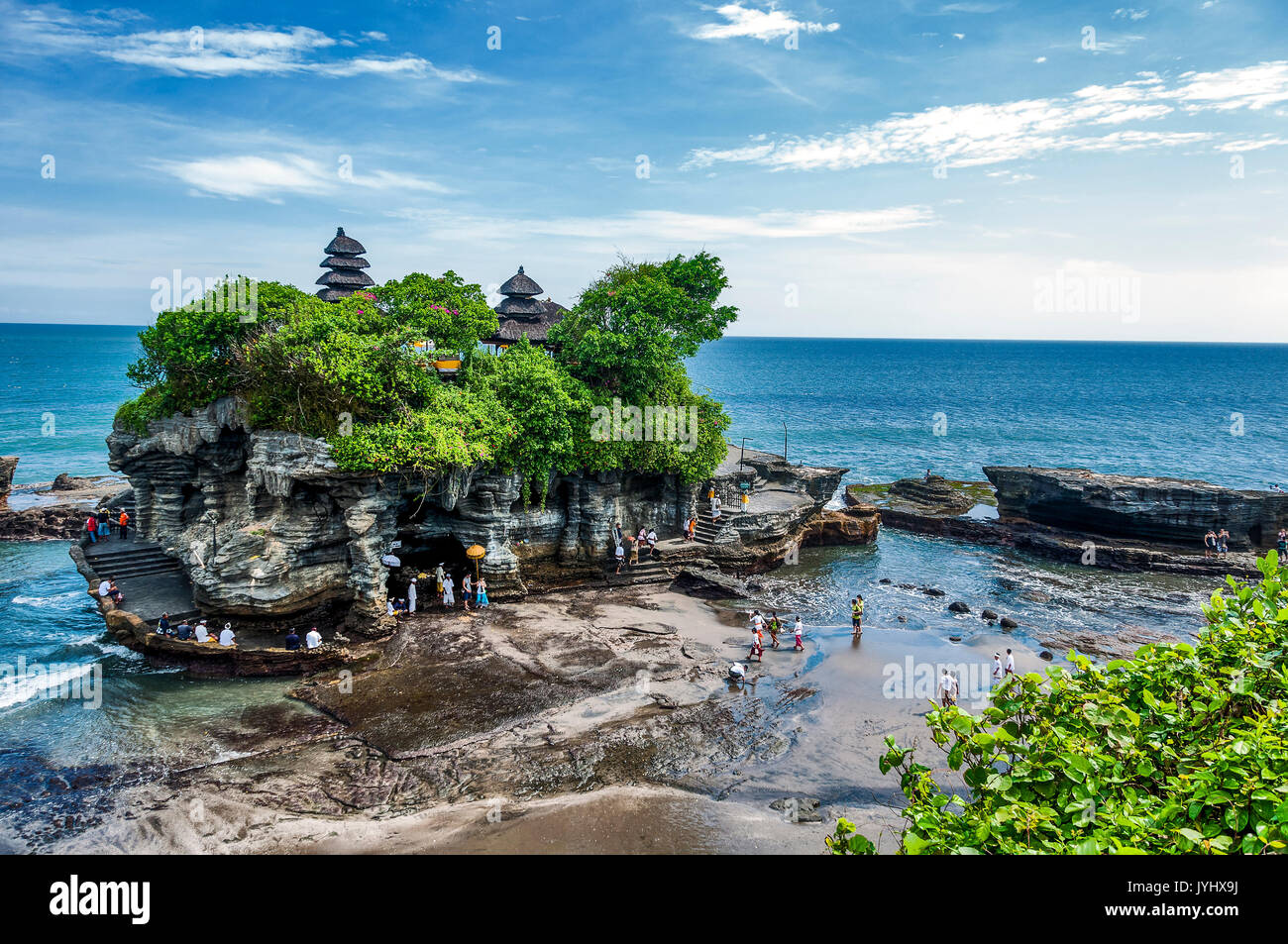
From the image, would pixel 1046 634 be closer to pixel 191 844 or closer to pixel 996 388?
pixel 191 844

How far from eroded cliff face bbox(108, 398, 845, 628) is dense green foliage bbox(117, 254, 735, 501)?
1.12m

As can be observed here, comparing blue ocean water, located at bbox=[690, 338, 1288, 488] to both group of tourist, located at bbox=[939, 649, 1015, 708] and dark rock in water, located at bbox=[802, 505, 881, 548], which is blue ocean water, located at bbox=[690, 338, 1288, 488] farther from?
group of tourist, located at bbox=[939, 649, 1015, 708]

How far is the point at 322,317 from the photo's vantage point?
24.8 metres

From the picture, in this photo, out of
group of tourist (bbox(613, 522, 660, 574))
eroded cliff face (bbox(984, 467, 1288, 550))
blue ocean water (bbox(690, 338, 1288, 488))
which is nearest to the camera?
group of tourist (bbox(613, 522, 660, 574))

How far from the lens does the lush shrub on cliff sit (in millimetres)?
5457

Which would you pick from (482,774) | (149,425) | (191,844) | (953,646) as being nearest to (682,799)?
(482,774)

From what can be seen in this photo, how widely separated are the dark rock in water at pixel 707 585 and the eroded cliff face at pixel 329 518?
230cm

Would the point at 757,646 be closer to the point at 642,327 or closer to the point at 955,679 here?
the point at 955,679

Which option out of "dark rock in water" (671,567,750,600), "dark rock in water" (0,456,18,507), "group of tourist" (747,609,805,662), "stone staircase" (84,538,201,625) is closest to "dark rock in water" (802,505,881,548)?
"dark rock in water" (671,567,750,600)

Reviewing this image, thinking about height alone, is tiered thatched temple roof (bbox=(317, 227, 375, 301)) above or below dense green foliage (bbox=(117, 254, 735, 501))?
above

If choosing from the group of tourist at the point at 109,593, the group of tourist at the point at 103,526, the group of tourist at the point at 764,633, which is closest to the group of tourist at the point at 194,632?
the group of tourist at the point at 109,593

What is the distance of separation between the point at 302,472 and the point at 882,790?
19976mm

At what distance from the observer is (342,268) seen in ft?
126
